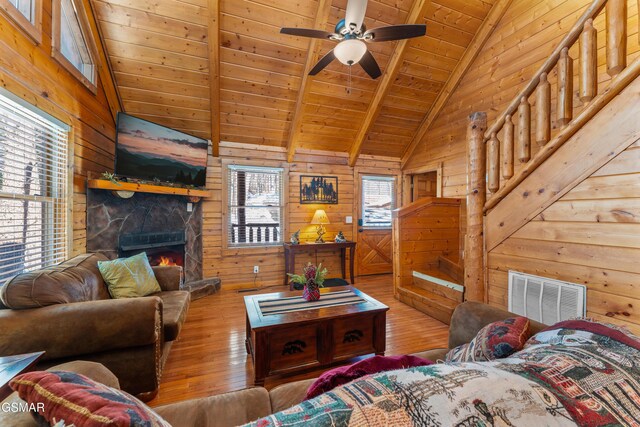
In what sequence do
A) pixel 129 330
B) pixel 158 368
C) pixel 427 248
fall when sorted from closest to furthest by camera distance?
pixel 129 330
pixel 158 368
pixel 427 248

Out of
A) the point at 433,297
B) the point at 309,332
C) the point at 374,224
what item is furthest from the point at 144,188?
the point at 374,224

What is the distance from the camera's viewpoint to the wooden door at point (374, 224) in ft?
17.9

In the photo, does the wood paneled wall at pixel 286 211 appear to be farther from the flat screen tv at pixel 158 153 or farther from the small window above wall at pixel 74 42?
the small window above wall at pixel 74 42

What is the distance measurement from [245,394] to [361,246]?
14.7ft

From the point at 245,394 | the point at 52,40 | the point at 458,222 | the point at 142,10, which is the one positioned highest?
the point at 142,10

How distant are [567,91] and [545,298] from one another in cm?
157

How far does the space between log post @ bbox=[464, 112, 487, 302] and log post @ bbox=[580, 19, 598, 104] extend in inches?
27.3

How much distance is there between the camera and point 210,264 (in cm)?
450

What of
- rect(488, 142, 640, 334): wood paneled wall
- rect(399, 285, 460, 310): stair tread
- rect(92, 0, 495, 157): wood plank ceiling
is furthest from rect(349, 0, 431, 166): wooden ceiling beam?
rect(488, 142, 640, 334): wood paneled wall

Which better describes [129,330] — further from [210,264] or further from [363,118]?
[363,118]

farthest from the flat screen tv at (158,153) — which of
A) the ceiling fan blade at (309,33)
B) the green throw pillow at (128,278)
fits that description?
the ceiling fan blade at (309,33)

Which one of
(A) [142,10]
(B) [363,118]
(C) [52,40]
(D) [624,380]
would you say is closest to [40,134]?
(C) [52,40]

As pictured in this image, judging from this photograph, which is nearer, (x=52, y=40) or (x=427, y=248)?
(x=52, y=40)

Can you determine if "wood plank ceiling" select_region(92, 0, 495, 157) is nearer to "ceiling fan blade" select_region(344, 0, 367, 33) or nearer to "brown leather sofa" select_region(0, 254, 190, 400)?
"ceiling fan blade" select_region(344, 0, 367, 33)
